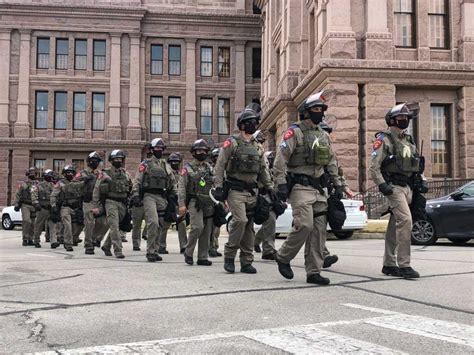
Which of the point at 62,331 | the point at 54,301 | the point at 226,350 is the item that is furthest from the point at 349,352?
the point at 54,301

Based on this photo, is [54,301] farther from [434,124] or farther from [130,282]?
[434,124]

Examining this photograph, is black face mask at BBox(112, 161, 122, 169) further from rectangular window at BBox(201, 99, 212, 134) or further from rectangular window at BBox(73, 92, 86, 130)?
rectangular window at BBox(201, 99, 212, 134)

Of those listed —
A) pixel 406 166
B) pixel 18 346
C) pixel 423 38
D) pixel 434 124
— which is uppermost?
pixel 423 38

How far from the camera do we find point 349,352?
3.70 meters

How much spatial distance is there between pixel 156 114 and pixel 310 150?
1298 inches

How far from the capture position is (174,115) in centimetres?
3894

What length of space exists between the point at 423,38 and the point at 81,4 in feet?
80.1

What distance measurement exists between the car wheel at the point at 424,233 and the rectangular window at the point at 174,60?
29.0 meters

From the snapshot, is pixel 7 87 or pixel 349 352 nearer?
pixel 349 352

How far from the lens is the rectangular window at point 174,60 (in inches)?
1538

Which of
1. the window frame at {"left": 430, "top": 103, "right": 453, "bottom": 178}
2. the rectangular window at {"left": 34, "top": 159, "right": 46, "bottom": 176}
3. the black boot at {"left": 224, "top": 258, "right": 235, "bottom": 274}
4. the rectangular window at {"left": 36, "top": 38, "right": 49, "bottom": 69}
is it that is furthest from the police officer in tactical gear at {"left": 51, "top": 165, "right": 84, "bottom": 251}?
the rectangular window at {"left": 36, "top": 38, "right": 49, "bottom": 69}

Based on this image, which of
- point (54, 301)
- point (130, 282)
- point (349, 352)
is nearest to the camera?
point (349, 352)

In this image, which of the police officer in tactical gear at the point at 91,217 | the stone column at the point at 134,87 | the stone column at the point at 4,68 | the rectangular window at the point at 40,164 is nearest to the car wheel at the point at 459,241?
the police officer in tactical gear at the point at 91,217

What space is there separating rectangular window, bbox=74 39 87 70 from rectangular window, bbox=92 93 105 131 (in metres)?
2.16
